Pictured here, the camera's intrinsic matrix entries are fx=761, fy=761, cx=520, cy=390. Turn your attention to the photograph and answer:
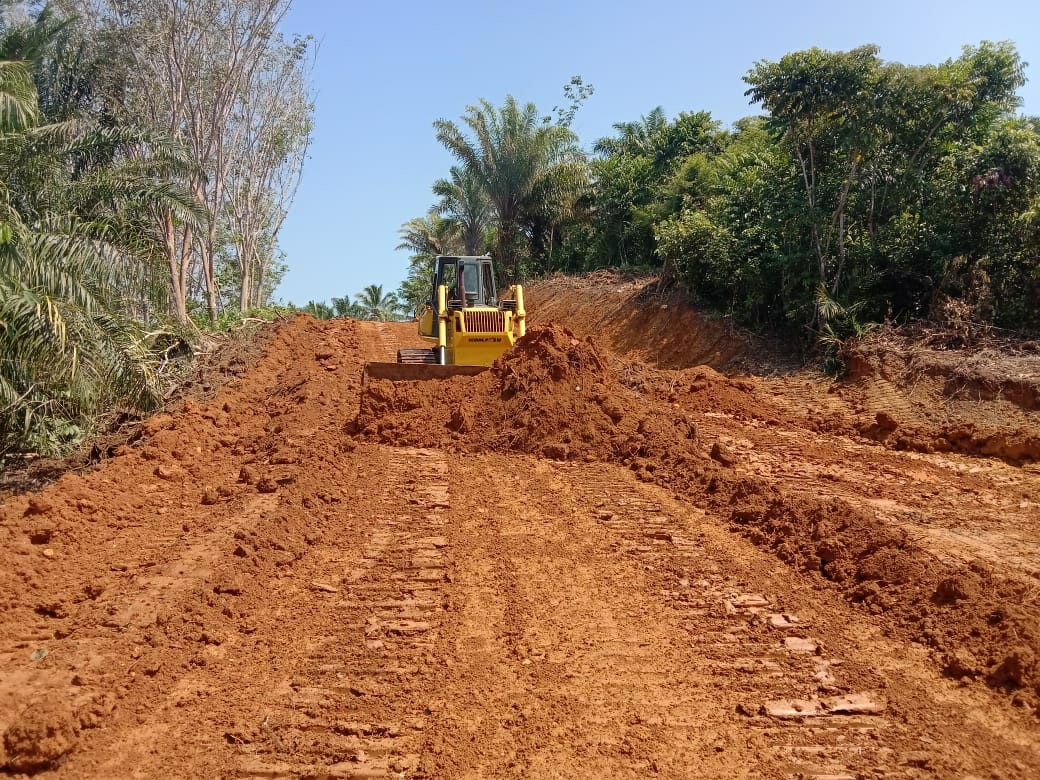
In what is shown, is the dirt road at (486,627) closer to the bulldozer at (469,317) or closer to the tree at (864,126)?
the bulldozer at (469,317)

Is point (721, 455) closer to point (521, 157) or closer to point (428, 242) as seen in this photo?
point (521, 157)

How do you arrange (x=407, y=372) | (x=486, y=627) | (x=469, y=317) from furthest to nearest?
1. (x=469, y=317)
2. (x=407, y=372)
3. (x=486, y=627)

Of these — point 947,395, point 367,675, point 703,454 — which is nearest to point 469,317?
point 703,454

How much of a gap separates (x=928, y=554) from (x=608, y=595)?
8.56ft

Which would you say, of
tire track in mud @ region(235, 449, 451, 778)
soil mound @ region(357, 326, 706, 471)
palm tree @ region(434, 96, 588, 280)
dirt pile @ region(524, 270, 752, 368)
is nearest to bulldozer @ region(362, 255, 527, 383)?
soil mound @ region(357, 326, 706, 471)

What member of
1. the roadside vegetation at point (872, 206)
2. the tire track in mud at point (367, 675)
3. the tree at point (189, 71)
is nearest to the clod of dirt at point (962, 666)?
the tire track in mud at point (367, 675)

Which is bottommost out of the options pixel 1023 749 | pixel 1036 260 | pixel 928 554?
pixel 1023 749

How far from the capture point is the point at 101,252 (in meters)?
10.4

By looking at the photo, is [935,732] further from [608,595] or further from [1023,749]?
[608,595]

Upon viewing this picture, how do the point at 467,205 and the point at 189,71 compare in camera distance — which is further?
the point at 467,205

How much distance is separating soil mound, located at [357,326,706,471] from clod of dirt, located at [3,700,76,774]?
658 centimetres

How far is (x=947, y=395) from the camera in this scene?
12.4 metres

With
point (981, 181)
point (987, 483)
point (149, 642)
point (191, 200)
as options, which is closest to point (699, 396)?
point (987, 483)

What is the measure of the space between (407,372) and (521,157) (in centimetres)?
1978
